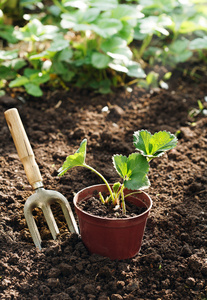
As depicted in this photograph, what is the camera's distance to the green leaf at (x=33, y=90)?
8.32 ft

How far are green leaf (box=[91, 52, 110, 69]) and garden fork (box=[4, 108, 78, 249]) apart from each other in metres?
1.07

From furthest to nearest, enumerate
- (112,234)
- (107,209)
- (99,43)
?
(99,43) < (107,209) < (112,234)

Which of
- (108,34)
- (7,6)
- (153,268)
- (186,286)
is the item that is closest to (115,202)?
(153,268)

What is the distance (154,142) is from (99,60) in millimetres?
1277

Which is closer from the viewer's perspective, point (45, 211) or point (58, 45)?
point (45, 211)

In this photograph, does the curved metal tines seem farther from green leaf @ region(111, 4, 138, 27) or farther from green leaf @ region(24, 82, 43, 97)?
green leaf @ region(111, 4, 138, 27)

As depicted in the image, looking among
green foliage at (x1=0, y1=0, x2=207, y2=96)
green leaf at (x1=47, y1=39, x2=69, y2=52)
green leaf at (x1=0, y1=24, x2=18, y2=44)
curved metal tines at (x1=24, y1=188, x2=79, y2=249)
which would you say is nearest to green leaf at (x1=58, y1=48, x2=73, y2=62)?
green foliage at (x1=0, y1=0, x2=207, y2=96)

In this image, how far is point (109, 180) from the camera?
1.98 meters

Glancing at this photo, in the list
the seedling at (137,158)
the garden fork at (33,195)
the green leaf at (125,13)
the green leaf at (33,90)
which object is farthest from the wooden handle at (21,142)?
the green leaf at (125,13)

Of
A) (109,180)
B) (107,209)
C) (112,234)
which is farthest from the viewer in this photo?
(109,180)

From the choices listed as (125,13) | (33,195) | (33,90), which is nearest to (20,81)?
(33,90)

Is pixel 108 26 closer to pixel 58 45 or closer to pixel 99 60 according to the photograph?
pixel 99 60

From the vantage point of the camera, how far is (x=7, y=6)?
3385mm

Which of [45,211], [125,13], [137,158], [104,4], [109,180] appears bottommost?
[109,180]
